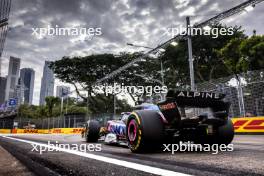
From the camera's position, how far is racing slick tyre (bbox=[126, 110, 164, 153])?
4.21 metres

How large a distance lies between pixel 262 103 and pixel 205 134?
9.78 m

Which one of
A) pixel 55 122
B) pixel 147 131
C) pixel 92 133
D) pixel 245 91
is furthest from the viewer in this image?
pixel 55 122

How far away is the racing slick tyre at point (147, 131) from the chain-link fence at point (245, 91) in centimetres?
1017

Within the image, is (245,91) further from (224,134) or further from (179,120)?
(179,120)

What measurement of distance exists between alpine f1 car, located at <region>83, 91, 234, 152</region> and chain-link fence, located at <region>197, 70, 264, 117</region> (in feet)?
31.6

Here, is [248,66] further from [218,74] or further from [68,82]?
[68,82]

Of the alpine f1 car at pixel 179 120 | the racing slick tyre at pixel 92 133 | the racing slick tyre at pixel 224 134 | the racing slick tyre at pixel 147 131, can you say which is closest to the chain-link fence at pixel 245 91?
the racing slick tyre at pixel 92 133

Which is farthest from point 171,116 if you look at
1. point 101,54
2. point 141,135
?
point 101,54

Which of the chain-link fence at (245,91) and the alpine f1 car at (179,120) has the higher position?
the chain-link fence at (245,91)

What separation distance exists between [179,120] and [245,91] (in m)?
11.0

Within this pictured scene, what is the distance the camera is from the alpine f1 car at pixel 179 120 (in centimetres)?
421

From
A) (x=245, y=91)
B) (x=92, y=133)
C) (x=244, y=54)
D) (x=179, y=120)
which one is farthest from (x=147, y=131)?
(x=244, y=54)

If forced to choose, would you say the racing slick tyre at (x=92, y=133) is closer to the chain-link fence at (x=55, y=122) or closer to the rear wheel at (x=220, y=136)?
the rear wheel at (x=220, y=136)

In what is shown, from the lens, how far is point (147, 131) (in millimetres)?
4199
